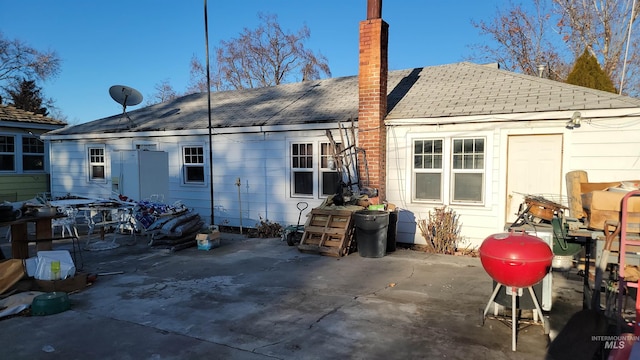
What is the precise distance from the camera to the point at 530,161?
7.61 metres

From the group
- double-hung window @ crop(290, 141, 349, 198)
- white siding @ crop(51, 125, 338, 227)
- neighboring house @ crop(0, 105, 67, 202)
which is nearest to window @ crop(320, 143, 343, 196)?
double-hung window @ crop(290, 141, 349, 198)

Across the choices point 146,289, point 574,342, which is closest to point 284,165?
point 146,289

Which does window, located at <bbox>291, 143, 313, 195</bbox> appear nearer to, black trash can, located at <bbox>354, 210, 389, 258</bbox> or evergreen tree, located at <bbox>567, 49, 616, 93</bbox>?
black trash can, located at <bbox>354, 210, 389, 258</bbox>

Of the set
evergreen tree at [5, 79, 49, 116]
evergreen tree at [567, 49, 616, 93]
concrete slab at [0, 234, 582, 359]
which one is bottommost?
concrete slab at [0, 234, 582, 359]

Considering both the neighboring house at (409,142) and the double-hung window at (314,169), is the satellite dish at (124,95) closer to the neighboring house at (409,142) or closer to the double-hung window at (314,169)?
the neighboring house at (409,142)

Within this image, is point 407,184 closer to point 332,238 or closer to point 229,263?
point 332,238

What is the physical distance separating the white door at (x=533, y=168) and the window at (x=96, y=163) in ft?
37.4

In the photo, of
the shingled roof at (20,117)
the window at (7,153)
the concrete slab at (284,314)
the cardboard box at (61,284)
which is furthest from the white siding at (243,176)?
the cardboard box at (61,284)

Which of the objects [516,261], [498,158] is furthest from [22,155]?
[516,261]

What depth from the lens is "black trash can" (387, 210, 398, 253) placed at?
808 cm

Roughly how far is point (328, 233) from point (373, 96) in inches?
116

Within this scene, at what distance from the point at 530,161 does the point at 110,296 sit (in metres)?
7.22

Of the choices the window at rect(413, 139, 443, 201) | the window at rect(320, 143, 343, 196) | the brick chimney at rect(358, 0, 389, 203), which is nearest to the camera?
the window at rect(413, 139, 443, 201)

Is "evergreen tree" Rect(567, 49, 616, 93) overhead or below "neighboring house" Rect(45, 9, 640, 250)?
overhead
